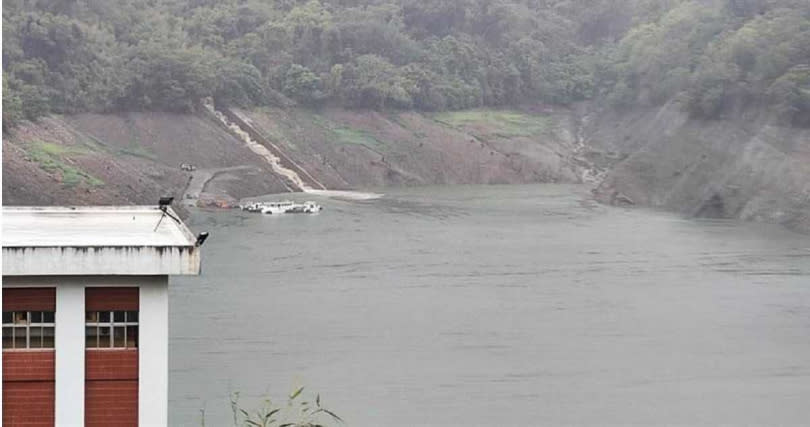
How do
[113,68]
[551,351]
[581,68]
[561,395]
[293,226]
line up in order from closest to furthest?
[561,395] → [551,351] → [293,226] → [113,68] → [581,68]

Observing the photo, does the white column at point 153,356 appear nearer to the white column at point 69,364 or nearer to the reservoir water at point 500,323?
the white column at point 69,364

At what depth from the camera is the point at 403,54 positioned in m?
71.8

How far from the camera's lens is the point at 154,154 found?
54969 mm

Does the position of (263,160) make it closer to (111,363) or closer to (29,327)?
(29,327)

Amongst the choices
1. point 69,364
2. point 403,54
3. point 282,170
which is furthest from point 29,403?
point 403,54

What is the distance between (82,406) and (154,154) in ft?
146

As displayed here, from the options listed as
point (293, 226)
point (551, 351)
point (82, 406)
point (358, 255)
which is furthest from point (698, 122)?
point (82, 406)

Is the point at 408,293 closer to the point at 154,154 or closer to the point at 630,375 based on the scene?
the point at 630,375

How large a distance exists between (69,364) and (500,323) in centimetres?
1526

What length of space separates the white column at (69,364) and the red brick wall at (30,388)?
6 centimetres

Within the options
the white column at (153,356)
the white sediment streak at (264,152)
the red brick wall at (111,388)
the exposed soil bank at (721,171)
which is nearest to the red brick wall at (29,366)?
the red brick wall at (111,388)

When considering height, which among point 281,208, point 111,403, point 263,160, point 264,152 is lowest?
point 111,403

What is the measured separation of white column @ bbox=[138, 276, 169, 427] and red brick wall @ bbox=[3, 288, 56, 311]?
65 centimetres

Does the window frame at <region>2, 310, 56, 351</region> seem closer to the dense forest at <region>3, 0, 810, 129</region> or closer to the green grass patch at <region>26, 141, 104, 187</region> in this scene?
the green grass patch at <region>26, 141, 104, 187</region>
